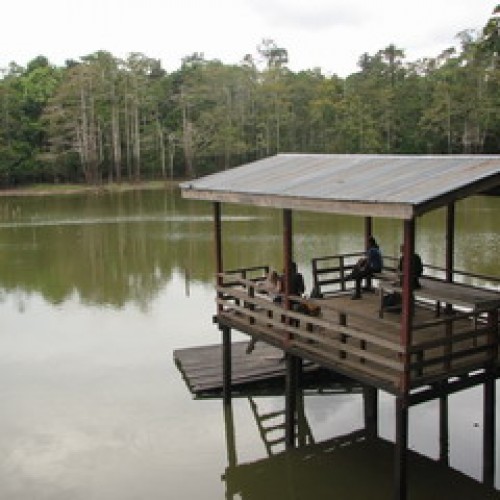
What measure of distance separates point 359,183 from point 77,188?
60.0 metres

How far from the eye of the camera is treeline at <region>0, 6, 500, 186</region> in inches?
2660

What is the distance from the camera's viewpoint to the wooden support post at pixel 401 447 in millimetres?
8875

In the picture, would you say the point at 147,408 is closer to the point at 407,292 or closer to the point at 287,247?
the point at 287,247

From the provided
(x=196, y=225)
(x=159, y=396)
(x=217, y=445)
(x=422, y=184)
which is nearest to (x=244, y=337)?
(x=159, y=396)

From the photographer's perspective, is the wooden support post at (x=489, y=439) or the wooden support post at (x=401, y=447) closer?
the wooden support post at (x=401, y=447)

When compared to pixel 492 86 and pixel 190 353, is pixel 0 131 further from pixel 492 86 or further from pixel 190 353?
pixel 190 353

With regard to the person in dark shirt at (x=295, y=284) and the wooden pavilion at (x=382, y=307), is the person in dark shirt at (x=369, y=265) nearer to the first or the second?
the wooden pavilion at (x=382, y=307)

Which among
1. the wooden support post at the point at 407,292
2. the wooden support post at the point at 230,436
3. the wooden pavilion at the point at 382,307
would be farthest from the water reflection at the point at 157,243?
the wooden support post at the point at 407,292

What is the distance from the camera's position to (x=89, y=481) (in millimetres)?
10992

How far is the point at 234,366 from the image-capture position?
1503 cm

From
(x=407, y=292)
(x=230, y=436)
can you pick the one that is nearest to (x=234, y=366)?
(x=230, y=436)

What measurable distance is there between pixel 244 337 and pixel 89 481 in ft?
23.8

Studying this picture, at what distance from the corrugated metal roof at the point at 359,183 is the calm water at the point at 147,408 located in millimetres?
4291

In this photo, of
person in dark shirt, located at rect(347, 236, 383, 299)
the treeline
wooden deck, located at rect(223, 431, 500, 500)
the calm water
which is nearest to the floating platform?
the calm water
